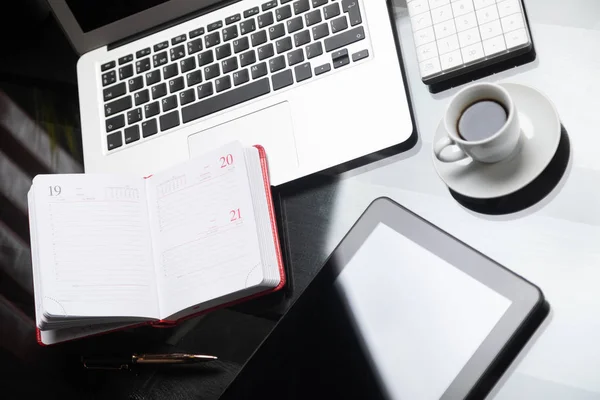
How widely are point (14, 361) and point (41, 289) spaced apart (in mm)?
177

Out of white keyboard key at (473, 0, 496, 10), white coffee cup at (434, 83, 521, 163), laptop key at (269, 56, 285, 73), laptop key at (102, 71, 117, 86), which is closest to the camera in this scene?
white coffee cup at (434, 83, 521, 163)

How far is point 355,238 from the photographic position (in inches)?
35.6

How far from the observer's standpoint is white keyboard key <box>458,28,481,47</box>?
0.88 metres

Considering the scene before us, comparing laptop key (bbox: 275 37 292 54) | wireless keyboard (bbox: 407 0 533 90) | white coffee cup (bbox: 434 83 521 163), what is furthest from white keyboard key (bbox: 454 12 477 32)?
laptop key (bbox: 275 37 292 54)

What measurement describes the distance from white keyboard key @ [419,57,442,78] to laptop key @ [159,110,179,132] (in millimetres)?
349

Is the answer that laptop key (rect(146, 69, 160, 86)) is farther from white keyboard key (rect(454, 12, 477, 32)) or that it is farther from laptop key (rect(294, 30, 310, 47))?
white keyboard key (rect(454, 12, 477, 32))

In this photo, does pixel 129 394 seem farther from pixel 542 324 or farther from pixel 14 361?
pixel 542 324

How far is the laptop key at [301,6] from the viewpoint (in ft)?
3.22

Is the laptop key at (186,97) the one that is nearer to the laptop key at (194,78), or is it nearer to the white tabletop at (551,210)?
the laptop key at (194,78)

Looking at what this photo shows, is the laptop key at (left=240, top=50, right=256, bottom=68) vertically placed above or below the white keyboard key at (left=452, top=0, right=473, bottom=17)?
above

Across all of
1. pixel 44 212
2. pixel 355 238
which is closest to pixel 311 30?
pixel 355 238

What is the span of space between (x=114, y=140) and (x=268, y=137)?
0.24 m

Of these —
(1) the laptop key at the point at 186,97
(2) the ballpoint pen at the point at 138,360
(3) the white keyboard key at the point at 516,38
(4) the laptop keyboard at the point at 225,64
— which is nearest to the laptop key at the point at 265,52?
(4) the laptop keyboard at the point at 225,64

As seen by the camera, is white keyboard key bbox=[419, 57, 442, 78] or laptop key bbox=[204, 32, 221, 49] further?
laptop key bbox=[204, 32, 221, 49]
